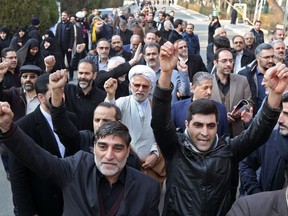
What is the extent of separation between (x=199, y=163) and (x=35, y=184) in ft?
4.51

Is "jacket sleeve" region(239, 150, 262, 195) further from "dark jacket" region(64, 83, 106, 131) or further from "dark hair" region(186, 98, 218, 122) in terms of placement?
"dark jacket" region(64, 83, 106, 131)

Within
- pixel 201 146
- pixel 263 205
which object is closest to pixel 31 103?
pixel 201 146

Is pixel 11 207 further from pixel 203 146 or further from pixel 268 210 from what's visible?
pixel 268 210

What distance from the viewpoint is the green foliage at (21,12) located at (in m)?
17.4

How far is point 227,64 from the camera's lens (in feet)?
18.8

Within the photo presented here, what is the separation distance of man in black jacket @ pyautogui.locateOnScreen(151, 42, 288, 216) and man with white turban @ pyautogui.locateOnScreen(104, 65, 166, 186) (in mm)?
1363

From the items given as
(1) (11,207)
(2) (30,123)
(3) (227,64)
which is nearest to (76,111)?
(2) (30,123)

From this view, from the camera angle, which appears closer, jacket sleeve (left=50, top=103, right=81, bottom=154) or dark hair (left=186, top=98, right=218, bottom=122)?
dark hair (left=186, top=98, right=218, bottom=122)

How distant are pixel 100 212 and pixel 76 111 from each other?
2426 mm

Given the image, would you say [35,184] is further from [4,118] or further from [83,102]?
[83,102]

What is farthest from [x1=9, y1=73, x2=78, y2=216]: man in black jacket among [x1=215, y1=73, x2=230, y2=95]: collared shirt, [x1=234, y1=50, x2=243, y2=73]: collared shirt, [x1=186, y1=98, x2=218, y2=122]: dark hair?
[x1=234, y1=50, x2=243, y2=73]: collared shirt

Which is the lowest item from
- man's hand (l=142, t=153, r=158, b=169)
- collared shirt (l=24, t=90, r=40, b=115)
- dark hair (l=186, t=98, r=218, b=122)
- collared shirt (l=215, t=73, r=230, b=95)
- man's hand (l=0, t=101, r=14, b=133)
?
man's hand (l=142, t=153, r=158, b=169)

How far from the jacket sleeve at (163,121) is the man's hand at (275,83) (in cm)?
64

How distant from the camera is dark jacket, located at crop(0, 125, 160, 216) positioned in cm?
271
